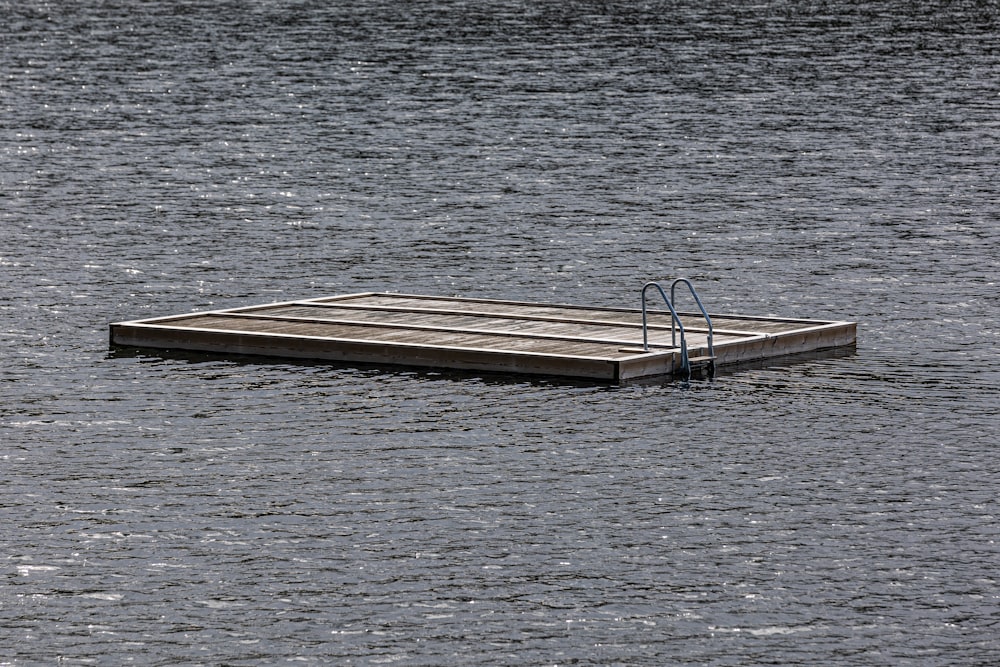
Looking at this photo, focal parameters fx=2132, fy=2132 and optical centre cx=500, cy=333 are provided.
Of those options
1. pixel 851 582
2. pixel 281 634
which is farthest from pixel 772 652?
pixel 281 634

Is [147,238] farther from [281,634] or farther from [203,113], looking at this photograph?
[203,113]

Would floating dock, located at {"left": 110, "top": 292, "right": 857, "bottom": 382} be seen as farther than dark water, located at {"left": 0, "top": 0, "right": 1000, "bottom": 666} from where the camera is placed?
Yes

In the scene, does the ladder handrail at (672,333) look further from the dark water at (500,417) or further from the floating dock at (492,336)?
the dark water at (500,417)

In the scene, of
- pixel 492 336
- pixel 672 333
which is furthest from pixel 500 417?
pixel 492 336

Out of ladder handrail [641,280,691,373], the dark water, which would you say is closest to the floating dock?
ladder handrail [641,280,691,373]

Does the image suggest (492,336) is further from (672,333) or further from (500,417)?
(500,417)

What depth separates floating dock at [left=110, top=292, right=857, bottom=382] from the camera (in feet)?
84.7

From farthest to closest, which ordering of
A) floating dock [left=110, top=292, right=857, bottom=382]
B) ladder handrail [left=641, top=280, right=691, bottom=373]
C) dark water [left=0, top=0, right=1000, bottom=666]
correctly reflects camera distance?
floating dock [left=110, top=292, right=857, bottom=382]
ladder handrail [left=641, top=280, right=691, bottom=373]
dark water [left=0, top=0, right=1000, bottom=666]

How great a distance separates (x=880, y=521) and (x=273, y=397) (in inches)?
331

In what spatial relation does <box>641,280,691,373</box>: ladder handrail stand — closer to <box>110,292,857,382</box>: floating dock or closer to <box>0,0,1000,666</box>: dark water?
<box>110,292,857,382</box>: floating dock

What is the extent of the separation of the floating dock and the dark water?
53cm

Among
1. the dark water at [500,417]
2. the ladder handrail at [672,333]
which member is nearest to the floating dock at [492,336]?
the ladder handrail at [672,333]

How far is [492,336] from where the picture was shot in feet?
90.2

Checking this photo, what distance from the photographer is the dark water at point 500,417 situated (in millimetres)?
15984
